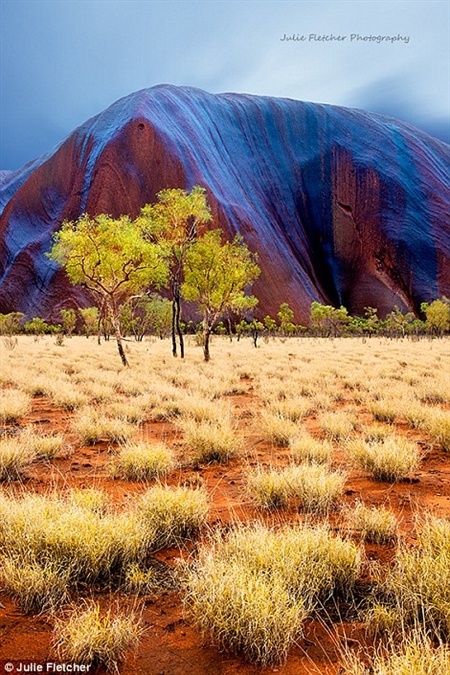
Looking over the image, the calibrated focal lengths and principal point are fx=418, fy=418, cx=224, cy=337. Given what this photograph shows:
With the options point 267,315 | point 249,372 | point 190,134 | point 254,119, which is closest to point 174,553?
point 249,372

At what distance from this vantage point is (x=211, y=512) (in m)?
4.15

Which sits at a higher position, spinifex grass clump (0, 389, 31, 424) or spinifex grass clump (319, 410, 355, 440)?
spinifex grass clump (0, 389, 31, 424)

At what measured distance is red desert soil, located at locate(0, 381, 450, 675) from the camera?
2213mm

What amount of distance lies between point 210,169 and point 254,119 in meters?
28.9

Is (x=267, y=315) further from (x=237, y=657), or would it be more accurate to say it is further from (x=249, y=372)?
(x=237, y=657)

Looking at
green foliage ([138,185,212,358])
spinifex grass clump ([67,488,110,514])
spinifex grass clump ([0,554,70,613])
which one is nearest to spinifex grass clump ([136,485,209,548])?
spinifex grass clump ([67,488,110,514])

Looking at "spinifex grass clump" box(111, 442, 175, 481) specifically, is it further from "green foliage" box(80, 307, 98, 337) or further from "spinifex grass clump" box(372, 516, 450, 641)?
"green foliage" box(80, 307, 98, 337)

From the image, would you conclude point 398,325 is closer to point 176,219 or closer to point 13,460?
point 176,219

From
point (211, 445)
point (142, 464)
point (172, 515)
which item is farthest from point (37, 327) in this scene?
point (172, 515)

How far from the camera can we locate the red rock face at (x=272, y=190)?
8438cm

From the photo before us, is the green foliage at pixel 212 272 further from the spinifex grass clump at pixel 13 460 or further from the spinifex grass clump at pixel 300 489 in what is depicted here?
the spinifex grass clump at pixel 300 489

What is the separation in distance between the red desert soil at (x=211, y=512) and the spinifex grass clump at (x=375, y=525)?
104 mm

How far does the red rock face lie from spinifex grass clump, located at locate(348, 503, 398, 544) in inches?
Answer: 2971

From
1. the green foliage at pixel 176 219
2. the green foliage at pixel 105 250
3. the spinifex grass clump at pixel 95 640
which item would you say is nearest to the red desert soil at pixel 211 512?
the spinifex grass clump at pixel 95 640
